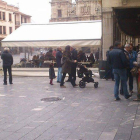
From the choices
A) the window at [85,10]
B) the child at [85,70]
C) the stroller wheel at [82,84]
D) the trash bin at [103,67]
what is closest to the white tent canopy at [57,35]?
the trash bin at [103,67]

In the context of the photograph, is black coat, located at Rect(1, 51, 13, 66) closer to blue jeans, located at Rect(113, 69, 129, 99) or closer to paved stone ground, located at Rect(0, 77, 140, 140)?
paved stone ground, located at Rect(0, 77, 140, 140)

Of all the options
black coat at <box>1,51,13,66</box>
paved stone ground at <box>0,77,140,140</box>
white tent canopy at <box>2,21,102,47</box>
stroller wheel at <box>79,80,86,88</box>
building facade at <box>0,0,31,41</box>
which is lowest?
paved stone ground at <box>0,77,140,140</box>

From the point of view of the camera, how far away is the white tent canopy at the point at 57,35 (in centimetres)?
1828

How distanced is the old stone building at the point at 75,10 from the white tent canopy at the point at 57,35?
148 feet

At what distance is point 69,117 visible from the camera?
6691mm

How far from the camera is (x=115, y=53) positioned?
27.5ft

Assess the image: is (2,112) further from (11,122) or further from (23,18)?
(23,18)

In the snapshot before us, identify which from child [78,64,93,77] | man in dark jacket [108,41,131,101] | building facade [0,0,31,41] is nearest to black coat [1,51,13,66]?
child [78,64,93,77]

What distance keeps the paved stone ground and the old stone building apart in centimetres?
5768

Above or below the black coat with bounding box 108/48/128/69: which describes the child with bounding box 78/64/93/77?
below

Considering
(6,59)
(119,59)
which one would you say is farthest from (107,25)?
(119,59)

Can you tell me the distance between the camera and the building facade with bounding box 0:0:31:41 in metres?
65.1

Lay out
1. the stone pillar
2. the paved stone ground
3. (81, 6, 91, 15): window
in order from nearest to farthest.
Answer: the paved stone ground, the stone pillar, (81, 6, 91, 15): window

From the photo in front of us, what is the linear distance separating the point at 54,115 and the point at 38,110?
74cm
